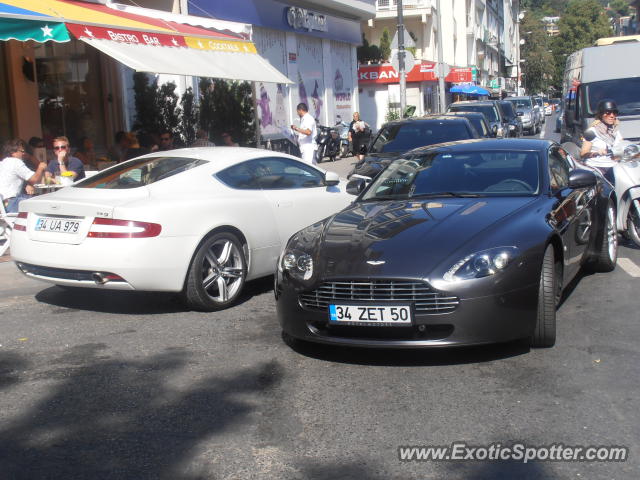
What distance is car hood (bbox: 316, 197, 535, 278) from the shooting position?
525cm

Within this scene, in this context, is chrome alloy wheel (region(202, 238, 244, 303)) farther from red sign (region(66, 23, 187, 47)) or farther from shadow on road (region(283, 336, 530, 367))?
red sign (region(66, 23, 187, 47))

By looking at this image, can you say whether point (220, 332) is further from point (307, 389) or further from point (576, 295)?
point (576, 295)

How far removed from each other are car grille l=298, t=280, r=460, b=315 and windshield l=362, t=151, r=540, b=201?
1.69 metres

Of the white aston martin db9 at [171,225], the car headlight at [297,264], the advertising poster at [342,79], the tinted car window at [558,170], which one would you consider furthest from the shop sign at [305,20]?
the car headlight at [297,264]

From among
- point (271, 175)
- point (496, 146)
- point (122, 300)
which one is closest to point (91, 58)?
point (271, 175)

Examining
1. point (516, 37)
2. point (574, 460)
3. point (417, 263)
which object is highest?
point (516, 37)

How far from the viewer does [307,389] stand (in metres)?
5.02

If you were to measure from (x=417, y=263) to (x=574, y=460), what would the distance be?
5.61 feet

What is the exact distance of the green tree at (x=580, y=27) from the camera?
4500 inches

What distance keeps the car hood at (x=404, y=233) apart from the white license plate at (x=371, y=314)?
0.20 meters

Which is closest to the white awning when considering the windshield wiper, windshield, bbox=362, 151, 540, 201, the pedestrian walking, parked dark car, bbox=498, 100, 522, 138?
windshield, bbox=362, 151, 540, 201

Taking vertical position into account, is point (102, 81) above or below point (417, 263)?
above

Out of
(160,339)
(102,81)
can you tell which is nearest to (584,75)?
(102,81)

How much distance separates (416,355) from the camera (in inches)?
220
